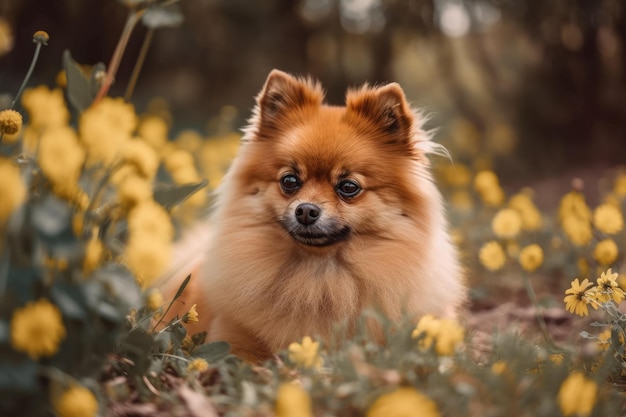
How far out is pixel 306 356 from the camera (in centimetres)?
198

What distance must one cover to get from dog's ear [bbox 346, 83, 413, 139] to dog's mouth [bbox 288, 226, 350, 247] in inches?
21.8

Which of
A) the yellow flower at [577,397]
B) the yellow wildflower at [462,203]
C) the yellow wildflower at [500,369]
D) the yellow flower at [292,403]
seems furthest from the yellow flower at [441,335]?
the yellow wildflower at [462,203]

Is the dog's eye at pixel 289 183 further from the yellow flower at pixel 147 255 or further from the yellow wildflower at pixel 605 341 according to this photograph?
the yellow wildflower at pixel 605 341

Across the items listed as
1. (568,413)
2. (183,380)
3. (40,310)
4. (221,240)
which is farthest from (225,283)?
(568,413)

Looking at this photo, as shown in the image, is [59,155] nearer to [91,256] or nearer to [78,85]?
[91,256]

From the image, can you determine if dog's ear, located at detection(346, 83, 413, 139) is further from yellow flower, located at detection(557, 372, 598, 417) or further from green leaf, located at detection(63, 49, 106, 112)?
yellow flower, located at detection(557, 372, 598, 417)

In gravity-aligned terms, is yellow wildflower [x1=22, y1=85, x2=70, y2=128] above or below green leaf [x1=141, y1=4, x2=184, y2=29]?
below

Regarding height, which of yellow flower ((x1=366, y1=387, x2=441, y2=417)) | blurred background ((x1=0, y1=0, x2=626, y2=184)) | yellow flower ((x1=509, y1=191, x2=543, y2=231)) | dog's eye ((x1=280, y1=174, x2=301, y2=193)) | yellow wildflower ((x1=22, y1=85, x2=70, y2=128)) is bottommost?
yellow flower ((x1=366, y1=387, x2=441, y2=417))

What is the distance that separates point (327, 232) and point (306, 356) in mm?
810

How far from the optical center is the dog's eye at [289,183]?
9.33ft

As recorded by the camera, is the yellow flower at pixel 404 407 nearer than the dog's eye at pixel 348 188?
Yes

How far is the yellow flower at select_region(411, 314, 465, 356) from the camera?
1.85m

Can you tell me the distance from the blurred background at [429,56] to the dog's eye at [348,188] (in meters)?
4.11

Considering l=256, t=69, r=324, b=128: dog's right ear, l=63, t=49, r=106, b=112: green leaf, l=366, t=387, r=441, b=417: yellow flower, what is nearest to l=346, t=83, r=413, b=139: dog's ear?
l=256, t=69, r=324, b=128: dog's right ear
